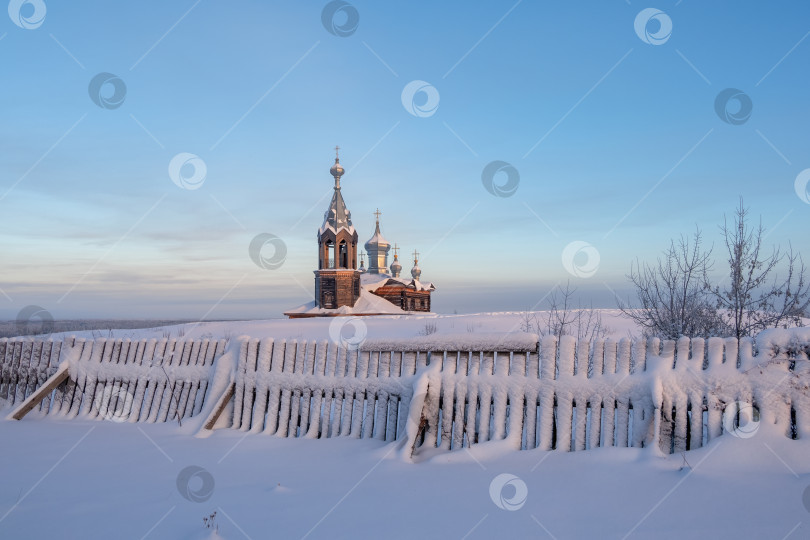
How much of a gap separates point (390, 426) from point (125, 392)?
4926 millimetres

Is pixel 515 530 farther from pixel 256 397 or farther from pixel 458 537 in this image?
pixel 256 397

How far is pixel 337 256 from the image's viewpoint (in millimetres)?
39969

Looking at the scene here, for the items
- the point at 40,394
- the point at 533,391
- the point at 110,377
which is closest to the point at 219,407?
the point at 110,377

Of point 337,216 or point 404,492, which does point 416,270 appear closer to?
point 337,216

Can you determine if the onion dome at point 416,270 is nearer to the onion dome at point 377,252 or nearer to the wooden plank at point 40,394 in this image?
the onion dome at point 377,252

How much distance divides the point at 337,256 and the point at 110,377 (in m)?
31.6

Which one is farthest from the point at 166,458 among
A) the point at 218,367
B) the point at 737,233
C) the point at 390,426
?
the point at 737,233

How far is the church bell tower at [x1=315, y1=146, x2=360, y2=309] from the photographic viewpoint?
39531 mm

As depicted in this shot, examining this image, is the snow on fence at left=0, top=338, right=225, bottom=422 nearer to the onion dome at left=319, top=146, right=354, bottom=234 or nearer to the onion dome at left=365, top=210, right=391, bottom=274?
the onion dome at left=319, top=146, right=354, bottom=234

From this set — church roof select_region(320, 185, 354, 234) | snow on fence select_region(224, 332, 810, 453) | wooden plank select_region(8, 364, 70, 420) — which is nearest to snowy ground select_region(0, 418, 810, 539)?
snow on fence select_region(224, 332, 810, 453)

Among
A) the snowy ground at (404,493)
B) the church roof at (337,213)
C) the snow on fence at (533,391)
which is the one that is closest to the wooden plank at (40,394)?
the snowy ground at (404,493)

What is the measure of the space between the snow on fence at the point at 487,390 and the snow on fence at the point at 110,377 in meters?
0.03

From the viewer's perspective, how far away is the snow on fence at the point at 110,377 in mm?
7949

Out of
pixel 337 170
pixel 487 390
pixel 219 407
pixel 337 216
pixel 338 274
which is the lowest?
pixel 219 407
